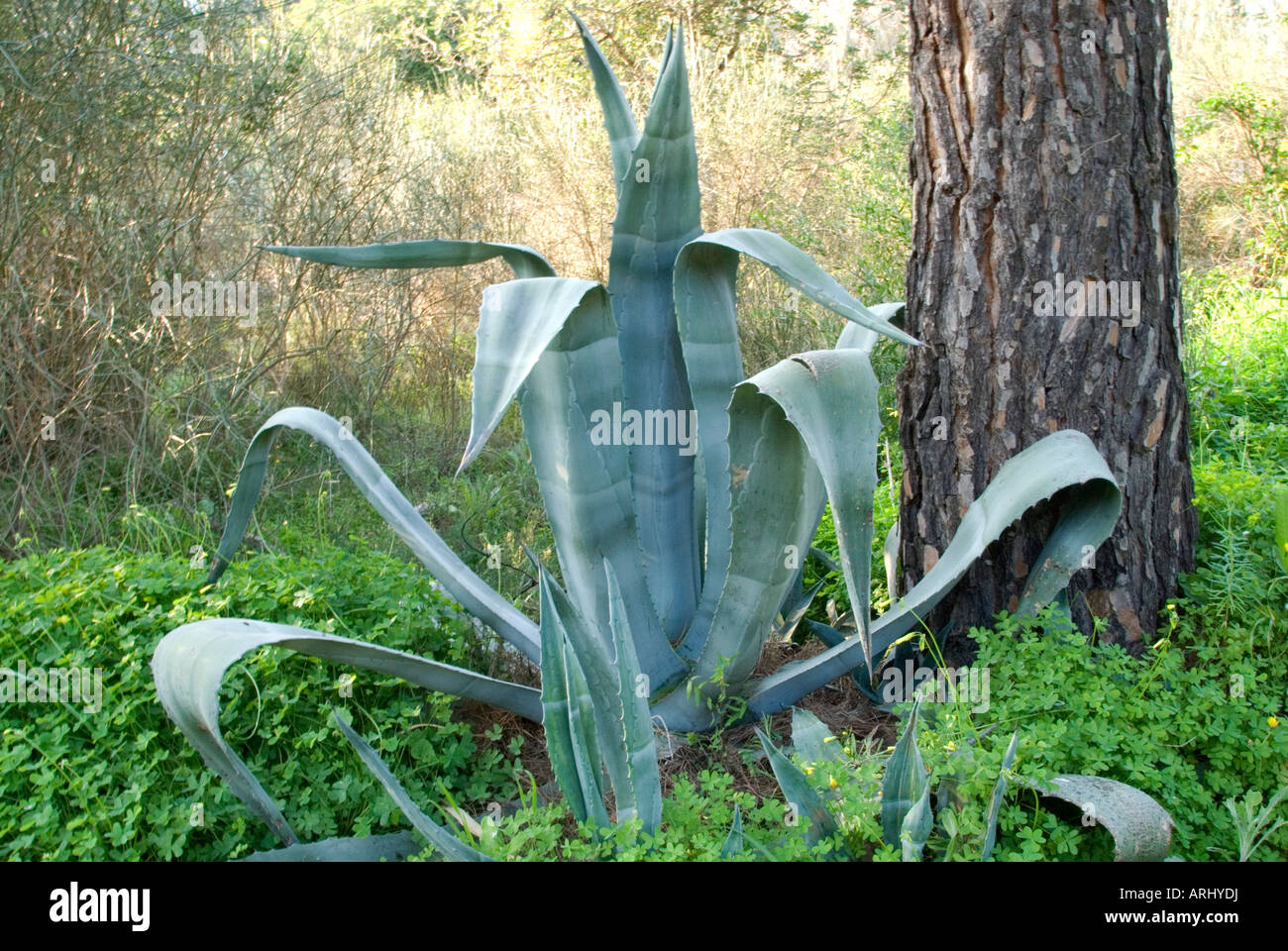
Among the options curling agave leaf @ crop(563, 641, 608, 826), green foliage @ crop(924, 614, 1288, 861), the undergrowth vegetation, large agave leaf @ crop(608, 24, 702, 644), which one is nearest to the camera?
curling agave leaf @ crop(563, 641, 608, 826)

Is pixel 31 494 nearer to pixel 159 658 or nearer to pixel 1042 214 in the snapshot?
pixel 159 658

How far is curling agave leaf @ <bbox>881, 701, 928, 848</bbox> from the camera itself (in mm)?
1924

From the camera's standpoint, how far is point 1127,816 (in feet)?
6.15

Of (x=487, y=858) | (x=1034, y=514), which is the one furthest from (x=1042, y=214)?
(x=487, y=858)

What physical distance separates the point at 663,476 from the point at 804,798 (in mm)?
912

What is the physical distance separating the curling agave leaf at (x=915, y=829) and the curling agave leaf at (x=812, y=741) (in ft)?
1.08

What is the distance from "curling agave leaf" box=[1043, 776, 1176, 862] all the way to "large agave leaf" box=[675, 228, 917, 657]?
94cm

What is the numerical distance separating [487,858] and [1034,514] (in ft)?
5.29

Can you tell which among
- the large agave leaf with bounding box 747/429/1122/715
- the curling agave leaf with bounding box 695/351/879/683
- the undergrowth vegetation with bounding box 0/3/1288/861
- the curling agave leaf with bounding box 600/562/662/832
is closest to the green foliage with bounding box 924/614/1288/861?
the undergrowth vegetation with bounding box 0/3/1288/861

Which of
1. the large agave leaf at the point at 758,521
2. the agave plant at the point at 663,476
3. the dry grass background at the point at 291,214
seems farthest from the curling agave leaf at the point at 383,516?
the dry grass background at the point at 291,214

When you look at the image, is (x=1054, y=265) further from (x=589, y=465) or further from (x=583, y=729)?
(x=583, y=729)

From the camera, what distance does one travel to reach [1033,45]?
2547 mm

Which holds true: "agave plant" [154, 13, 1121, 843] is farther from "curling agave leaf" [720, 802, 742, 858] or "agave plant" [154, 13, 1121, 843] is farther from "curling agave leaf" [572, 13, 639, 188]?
"curling agave leaf" [720, 802, 742, 858]

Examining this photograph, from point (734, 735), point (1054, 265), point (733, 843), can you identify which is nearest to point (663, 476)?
point (734, 735)
